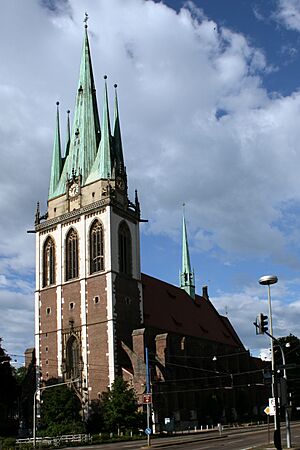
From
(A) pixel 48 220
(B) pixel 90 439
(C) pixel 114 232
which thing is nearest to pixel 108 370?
(B) pixel 90 439

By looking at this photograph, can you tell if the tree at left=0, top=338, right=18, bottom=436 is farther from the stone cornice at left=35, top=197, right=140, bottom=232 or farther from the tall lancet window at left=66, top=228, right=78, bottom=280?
the stone cornice at left=35, top=197, right=140, bottom=232

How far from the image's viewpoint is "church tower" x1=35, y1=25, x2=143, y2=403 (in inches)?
2221

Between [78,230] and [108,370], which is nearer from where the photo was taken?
[108,370]

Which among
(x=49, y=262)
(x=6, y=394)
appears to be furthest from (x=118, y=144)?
(x=6, y=394)

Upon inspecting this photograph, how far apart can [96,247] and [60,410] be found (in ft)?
51.8

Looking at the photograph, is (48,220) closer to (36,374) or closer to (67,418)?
(36,374)

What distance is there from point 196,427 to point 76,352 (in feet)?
49.6

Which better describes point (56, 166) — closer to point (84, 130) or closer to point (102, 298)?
point (84, 130)

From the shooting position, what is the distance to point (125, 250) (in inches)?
2418

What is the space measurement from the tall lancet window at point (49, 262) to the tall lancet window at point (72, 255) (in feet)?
7.18

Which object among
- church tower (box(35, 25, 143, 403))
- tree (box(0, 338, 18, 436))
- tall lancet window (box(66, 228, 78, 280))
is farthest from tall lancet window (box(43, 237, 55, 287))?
tree (box(0, 338, 18, 436))

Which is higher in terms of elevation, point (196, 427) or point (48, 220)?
point (48, 220)

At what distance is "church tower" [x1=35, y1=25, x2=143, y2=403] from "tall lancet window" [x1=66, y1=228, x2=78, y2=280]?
0.10m

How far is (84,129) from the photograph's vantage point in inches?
2586
